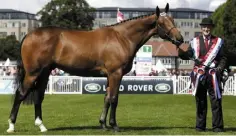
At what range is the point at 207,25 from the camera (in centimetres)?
1020

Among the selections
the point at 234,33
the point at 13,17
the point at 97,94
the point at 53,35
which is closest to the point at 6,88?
the point at 97,94

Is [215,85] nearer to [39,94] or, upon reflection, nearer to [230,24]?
[39,94]

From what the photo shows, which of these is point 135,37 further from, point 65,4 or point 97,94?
point 65,4

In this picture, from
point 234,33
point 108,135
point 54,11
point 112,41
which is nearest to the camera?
point 108,135

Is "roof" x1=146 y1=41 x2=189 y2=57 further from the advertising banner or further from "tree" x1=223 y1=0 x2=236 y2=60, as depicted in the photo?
the advertising banner

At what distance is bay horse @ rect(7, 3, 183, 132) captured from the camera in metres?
9.94

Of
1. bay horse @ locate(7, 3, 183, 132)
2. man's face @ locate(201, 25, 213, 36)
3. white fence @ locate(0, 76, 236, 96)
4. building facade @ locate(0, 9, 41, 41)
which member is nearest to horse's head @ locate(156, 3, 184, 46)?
bay horse @ locate(7, 3, 183, 132)

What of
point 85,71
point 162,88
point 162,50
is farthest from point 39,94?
point 162,50

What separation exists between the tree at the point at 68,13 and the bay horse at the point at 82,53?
73.7 m

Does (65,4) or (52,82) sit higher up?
(65,4)

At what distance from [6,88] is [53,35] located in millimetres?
24399

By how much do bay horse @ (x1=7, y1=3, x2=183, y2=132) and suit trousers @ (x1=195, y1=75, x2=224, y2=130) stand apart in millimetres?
1097

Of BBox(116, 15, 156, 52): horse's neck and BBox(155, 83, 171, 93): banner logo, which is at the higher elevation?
BBox(116, 15, 156, 52): horse's neck

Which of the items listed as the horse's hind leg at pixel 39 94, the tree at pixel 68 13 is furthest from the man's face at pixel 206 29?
the tree at pixel 68 13
